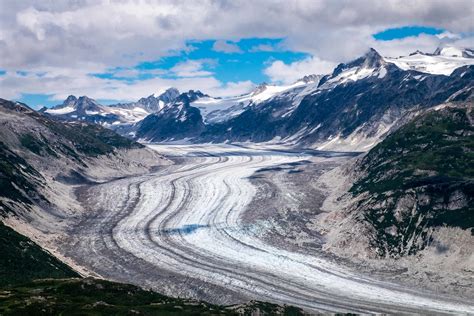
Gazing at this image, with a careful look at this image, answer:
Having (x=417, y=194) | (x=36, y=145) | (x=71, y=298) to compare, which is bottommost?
(x=71, y=298)

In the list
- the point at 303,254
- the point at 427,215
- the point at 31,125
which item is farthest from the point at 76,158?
the point at 427,215

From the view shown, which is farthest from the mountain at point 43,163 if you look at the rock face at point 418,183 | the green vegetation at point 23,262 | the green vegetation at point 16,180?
the rock face at point 418,183

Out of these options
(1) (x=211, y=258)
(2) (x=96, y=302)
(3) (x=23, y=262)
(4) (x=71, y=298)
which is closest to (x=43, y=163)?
(1) (x=211, y=258)

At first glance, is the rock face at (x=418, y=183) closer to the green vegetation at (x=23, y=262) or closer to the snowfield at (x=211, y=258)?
the snowfield at (x=211, y=258)

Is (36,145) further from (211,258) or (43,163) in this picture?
(211,258)

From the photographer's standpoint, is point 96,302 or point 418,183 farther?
point 418,183

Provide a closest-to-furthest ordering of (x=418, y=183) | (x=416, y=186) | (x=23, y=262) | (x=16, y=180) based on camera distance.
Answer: (x=23, y=262)
(x=416, y=186)
(x=418, y=183)
(x=16, y=180)

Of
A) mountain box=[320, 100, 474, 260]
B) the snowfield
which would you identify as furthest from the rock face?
the snowfield
